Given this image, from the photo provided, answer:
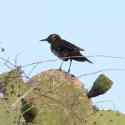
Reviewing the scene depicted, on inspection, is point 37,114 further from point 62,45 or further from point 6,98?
point 62,45

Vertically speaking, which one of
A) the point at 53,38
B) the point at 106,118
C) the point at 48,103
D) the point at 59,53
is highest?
the point at 53,38

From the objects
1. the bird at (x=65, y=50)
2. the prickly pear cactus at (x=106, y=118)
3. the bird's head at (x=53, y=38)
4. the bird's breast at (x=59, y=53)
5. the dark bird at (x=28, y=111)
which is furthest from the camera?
the bird's head at (x=53, y=38)

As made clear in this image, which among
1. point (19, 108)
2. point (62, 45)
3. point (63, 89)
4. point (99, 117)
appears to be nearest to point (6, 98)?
point (19, 108)

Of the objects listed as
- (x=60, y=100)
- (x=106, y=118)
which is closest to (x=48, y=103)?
(x=60, y=100)

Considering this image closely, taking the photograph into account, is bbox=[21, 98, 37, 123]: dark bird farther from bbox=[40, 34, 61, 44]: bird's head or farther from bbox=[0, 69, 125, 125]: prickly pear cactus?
bbox=[40, 34, 61, 44]: bird's head

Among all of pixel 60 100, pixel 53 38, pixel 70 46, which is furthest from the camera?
pixel 53 38

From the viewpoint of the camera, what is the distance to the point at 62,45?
834 cm

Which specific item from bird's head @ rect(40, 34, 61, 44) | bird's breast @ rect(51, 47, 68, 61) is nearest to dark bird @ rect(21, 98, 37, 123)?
bird's breast @ rect(51, 47, 68, 61)

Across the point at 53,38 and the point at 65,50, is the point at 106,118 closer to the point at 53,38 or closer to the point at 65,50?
the point at 65,50

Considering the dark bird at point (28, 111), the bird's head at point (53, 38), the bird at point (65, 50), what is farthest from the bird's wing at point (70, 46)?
the dark bird at point (28, 111)

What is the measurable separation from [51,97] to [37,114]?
0.29 metres

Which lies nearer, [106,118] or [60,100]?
[60,100]

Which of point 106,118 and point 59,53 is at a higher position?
point 59,53

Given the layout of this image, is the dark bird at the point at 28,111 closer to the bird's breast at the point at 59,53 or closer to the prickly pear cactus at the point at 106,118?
the prickly pear cactus at the point at 106,118
